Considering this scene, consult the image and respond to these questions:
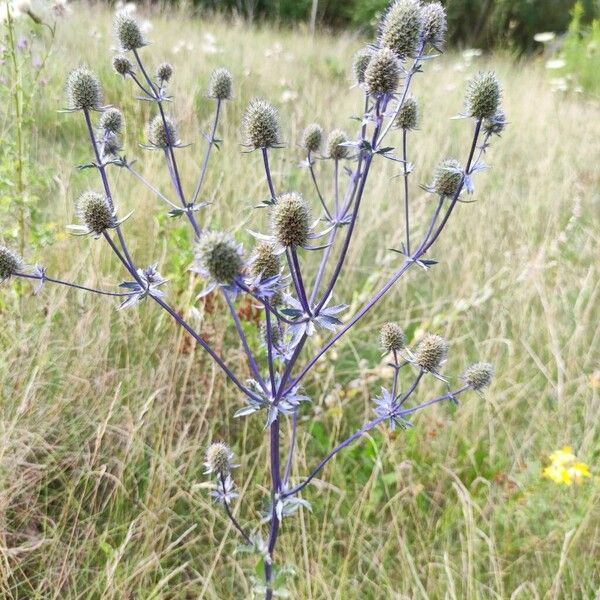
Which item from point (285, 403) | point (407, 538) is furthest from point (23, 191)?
point (407, 538)

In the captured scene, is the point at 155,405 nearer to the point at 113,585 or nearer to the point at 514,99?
the point at 113,585

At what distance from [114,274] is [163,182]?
84 centimetres

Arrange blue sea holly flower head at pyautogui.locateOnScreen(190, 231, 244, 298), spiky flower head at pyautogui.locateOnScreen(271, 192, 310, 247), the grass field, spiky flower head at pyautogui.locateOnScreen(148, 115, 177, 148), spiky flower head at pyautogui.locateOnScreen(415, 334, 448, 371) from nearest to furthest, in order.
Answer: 1. blue sea holly flower head at pyautogui.locateOnScreen(190, 231, 244, 298)
2. spiky flower head at pyautogui.locateOnScreen(271, 192, 310, 247)
3. spiky flower head at pyautogui.locateOnScreen(415, 334, 448, 371)
4. spiky flower head at pyautogui.locateOnScreen(148, 115, 177, 148)
5. the grass field

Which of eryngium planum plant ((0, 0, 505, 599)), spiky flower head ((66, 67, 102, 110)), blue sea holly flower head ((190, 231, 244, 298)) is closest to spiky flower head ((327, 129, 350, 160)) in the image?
eryngium planum plant ((0, 0, 505, 599))

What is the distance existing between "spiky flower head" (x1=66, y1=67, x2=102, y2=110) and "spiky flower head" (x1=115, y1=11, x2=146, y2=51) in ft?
0.46

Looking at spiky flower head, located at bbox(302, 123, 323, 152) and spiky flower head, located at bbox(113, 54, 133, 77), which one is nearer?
spiky flower head, located at bbox(113, 54, 133, 77)

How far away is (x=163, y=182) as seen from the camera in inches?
131

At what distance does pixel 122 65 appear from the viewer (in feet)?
5.57

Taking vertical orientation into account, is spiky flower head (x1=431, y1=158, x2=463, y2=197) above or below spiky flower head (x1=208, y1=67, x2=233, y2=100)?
below

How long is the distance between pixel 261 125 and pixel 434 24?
442mm

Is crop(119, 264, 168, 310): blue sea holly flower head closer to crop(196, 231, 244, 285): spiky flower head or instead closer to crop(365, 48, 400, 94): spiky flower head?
crop(196, 231, 244, 285): spiky flower head

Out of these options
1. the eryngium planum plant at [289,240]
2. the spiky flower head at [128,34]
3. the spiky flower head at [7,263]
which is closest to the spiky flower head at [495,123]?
the eryngium planum plant at [289,240]

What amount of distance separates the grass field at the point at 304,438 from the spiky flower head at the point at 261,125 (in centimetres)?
36

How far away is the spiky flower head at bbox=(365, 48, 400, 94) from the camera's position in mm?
1267
